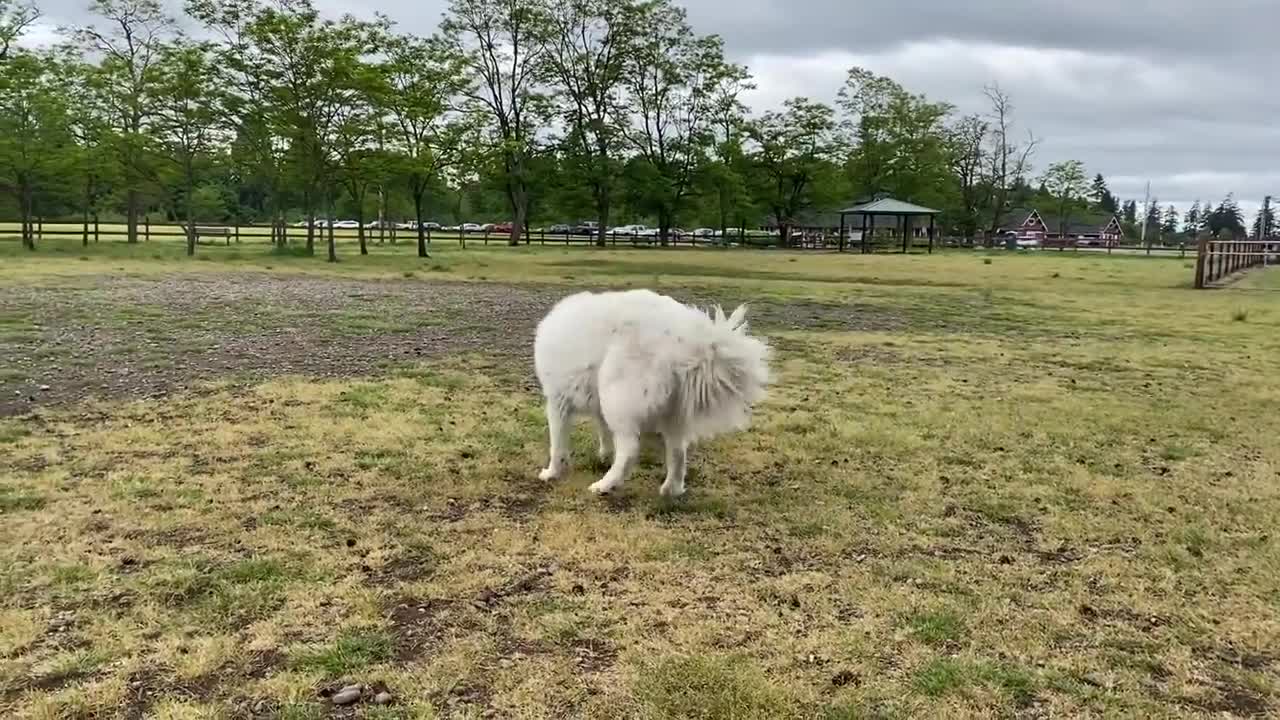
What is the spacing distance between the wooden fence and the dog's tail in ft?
73.6

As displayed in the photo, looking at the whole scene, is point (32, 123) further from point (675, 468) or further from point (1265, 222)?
point (1265, 222)

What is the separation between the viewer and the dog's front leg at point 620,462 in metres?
4.81

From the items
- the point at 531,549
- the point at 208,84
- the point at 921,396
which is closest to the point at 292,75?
the point at 208,84

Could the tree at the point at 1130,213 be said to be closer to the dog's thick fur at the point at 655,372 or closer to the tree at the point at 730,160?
the tree at the point at 730,160

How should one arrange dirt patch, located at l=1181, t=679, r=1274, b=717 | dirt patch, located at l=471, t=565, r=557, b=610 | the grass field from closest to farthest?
dirt patch, located at l=1181, t=679, r=1274, b=717 → the grass field → dirt patch, located at l=471, t=565, r=557, b=610

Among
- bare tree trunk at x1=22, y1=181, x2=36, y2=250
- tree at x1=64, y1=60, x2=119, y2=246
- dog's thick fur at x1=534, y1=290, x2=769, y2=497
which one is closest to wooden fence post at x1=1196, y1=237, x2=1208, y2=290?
dog's thick fur at x1=534, y1=290, x2=769, y2=497

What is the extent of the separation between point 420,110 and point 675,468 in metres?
30.3

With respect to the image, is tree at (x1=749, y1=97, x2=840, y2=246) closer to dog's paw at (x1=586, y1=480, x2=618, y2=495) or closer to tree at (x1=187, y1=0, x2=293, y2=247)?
tree at (x1=187, y1=0, x2=293, y2=247)

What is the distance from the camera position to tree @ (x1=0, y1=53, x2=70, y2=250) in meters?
30.8

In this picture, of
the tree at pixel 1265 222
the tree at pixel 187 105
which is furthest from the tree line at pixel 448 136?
the tree at pixel 1265 222

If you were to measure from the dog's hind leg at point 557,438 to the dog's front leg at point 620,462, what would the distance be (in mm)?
397

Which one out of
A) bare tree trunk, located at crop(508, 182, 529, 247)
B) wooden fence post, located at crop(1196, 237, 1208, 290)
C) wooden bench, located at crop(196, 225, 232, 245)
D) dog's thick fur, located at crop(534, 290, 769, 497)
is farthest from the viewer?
bare tree trunk, located at crop(508, 182, 529, 247)

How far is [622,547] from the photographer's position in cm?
418

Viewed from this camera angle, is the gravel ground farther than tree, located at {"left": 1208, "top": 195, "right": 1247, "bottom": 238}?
No
